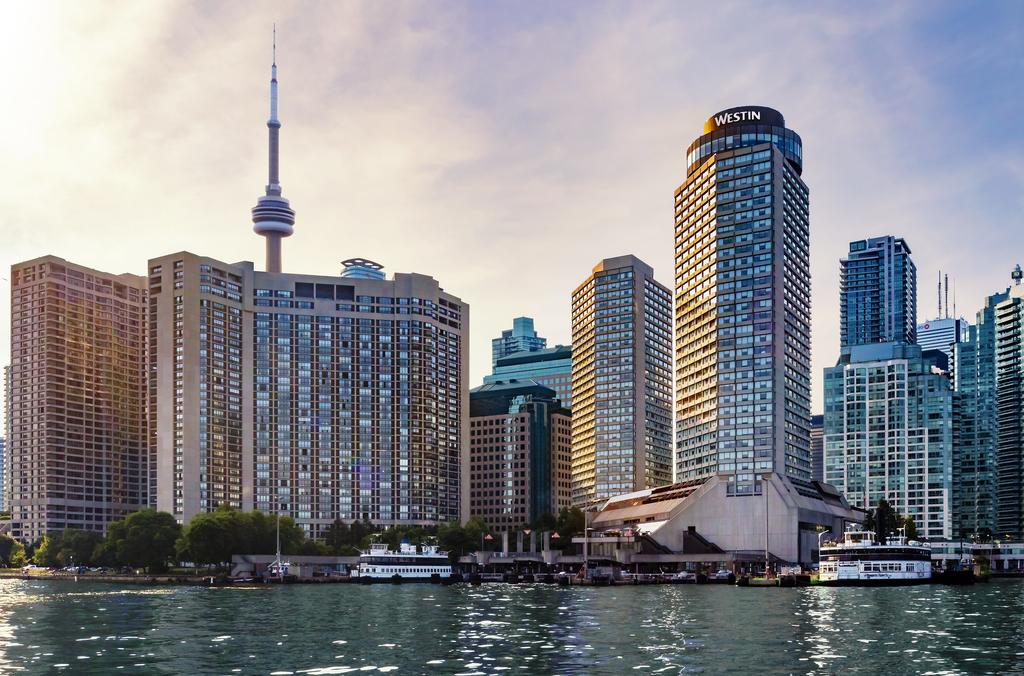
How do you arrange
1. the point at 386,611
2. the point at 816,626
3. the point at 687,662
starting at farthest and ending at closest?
the point at 386,611 < the point at 816,626 < the point at 687,662

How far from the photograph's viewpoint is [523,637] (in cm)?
11431

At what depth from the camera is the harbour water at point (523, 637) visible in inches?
3580

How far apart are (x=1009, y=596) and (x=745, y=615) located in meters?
73.5

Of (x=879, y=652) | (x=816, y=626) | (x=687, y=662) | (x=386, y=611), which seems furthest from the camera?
(x=386, y=611)

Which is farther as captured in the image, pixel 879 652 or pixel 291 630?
pixel 291 630

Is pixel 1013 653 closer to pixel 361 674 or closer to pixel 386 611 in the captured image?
pixel 361 674

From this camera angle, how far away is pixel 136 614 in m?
152

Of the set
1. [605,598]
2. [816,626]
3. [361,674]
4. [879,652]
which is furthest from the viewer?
[605,598]

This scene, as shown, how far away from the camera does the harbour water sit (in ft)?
298

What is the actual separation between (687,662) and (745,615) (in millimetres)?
52986

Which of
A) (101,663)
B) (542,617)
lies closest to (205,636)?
(101,663)

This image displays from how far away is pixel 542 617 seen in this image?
469ft

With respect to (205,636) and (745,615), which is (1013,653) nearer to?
(745,615)

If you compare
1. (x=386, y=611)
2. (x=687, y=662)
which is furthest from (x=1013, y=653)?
(x=386, y=611)
